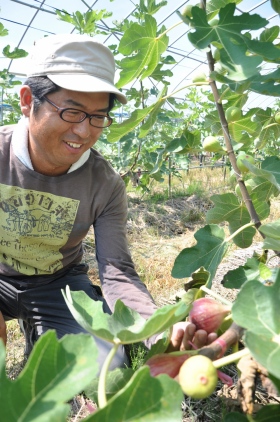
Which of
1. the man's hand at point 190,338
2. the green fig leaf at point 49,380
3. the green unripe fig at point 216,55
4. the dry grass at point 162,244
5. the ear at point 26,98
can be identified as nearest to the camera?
the green fig leaf at point 49,380

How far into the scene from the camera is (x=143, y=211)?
5188mm

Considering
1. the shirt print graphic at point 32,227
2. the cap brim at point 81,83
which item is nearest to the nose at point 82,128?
the cap brim at point 81,83

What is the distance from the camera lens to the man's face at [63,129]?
55.1 inches

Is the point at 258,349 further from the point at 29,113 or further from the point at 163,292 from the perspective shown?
the point at 163,292

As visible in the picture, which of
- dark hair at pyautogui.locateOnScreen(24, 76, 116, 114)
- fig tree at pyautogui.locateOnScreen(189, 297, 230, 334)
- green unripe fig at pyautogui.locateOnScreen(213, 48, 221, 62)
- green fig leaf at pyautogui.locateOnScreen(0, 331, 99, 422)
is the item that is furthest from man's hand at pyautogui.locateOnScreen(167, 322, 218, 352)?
dark hair at pyautogui.locateOnScreen(24, 76, 116, 114)

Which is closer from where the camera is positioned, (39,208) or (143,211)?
(39,208)

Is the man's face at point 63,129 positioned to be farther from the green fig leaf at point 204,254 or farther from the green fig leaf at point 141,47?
the green fig leaf at point 204,254

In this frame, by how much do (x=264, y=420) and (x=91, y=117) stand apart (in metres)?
1.19

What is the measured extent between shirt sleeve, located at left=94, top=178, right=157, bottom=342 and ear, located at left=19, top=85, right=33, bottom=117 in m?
0.55

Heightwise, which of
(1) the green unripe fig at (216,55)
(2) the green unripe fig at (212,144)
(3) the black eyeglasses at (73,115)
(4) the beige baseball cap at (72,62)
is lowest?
(2) the green unripe fig at (212,144)

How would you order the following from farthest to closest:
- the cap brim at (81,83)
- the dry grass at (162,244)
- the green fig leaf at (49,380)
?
the cap brim at (81,83) < the dry grass at (162,244) < the green fig leaf at (49,380)

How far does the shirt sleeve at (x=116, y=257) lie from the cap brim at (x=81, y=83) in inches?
22.6

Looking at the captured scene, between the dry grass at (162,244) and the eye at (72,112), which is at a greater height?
the eye at (72,112)

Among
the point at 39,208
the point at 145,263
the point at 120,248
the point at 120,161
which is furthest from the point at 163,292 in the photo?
the point at 120,161
